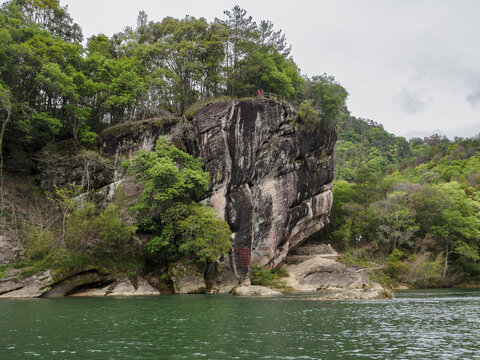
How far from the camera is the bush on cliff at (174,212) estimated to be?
30.3 metres

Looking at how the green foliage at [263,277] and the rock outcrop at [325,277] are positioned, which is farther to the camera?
the rock outcrop at [325,277]

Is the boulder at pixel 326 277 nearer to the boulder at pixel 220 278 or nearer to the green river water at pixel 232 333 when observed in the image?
the boulder at pixel 220 278

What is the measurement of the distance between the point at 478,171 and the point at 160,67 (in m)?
61.0

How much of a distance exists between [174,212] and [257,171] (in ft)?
33.7

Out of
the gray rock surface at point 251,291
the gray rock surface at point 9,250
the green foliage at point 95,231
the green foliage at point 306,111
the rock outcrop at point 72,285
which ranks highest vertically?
the green foliage at point 306,111

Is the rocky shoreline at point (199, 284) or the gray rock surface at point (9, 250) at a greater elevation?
the gray rock surface at point (9, 250)

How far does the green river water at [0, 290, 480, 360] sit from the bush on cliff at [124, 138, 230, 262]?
10.3m

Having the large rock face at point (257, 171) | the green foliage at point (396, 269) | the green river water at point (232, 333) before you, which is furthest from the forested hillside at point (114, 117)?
the green foliage at point (396, 269)

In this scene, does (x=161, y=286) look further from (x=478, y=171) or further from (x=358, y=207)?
(x=478, y=171)

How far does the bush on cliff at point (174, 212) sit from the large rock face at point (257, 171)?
2.92 m

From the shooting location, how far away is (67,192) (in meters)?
31.7

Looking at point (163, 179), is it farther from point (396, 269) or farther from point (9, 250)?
point (396, 269)

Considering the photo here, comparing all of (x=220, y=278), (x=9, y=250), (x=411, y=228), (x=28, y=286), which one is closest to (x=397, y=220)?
(x=411, y=228)

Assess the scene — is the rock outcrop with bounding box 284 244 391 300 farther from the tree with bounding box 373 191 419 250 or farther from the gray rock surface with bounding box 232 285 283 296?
the tree with bounding box 373 191 419 250
